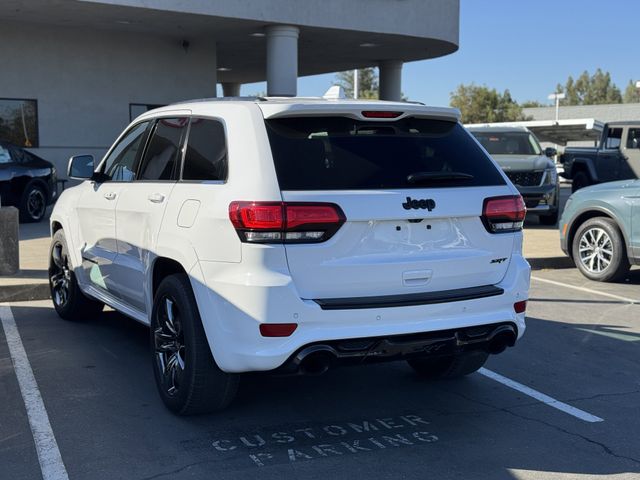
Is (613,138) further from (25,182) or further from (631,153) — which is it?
(25,182)

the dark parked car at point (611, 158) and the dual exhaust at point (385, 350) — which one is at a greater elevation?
the dark parked car at point (611, 158)

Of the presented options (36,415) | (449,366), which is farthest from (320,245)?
(36,415)

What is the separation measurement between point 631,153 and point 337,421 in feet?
45.7

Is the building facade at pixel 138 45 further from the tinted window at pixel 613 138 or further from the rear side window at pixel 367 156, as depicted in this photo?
the rear side window at pixel 367 156

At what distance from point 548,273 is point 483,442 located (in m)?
6.70

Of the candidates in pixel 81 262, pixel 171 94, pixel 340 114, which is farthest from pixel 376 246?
pixel 171 94

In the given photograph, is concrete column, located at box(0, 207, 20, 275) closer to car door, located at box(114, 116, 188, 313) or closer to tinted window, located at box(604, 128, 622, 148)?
car door, located at box(114, 116, 188, 313)

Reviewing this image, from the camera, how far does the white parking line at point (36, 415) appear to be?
12.9 ft

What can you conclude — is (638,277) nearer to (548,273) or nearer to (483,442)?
(548,273)

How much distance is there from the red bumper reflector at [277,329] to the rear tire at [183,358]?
19.6 inches

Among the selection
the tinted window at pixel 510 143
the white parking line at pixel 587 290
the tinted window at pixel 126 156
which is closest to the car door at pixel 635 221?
the white parking line at pixel 587 290

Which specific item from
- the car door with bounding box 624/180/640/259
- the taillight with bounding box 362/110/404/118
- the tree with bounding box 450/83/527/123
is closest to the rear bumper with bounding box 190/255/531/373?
the taillight with bounding box 362/110/404/118

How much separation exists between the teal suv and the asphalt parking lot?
316 cm

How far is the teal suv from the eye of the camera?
9.39 metres
